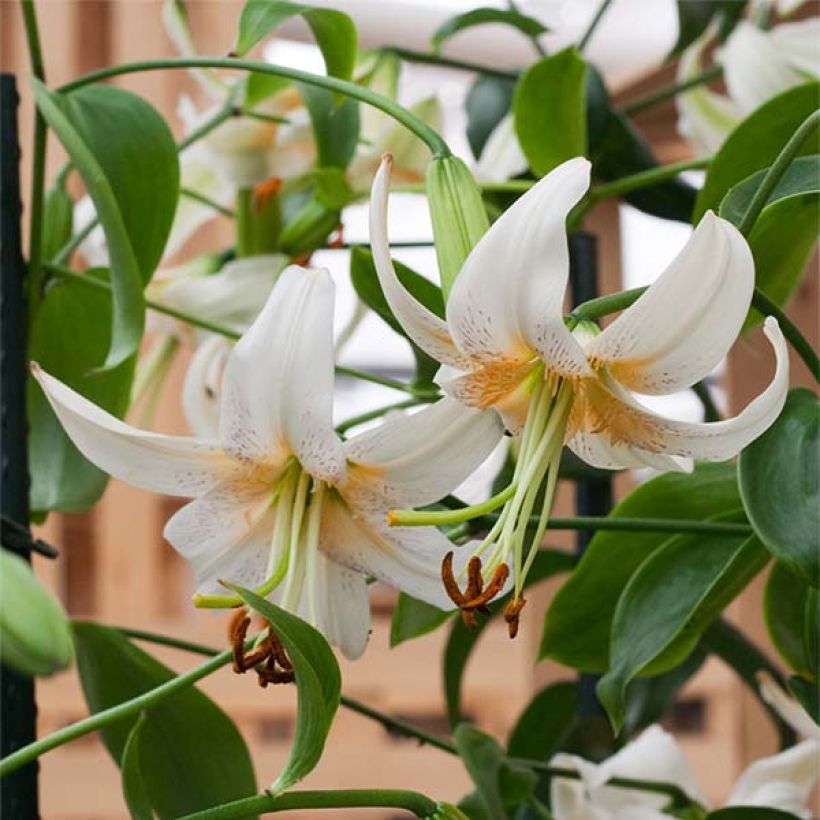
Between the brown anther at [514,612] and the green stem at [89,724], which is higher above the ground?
the brown anther at [514,612]

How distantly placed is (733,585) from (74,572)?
1381 mm

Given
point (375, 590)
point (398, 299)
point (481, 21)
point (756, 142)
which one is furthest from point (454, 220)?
point (375, 590)

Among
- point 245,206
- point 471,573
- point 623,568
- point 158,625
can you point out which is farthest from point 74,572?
point 471,573

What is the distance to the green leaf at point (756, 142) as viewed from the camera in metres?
0.43

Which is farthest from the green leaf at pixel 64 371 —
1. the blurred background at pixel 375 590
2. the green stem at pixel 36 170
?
the blurred background at pixel 375 590

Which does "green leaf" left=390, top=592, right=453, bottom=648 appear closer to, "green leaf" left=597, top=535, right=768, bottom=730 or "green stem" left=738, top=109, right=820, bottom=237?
"green leaf" left=597, top=535, right=768, bottom=730

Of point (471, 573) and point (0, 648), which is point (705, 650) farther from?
point (0, 648)

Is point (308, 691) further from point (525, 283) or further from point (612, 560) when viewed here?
point (612, 560)

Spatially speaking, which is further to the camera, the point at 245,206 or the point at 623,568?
the point at 245,206

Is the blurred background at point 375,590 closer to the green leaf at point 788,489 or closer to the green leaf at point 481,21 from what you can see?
the green leaf at point 481,21

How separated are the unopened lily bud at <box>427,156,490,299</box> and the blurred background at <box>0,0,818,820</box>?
0.81 metres

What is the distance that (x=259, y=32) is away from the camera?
0.40m

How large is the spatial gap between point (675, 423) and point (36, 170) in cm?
24

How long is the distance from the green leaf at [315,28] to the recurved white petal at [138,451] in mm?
112
